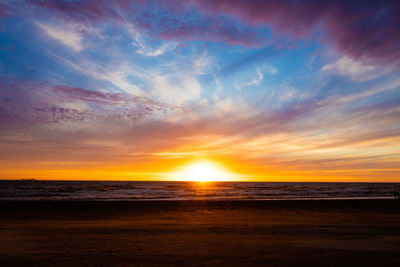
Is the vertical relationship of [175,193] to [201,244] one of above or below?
above

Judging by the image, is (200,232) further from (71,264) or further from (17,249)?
(17,249)

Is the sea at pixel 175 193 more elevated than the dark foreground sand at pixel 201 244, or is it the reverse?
the sea at pixel 175 193

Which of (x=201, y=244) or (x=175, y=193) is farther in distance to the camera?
(x=175, y=193)

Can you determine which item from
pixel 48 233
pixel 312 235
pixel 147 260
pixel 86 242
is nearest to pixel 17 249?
pixel 86 242

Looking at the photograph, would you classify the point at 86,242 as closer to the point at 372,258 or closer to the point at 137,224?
the point at 137,224

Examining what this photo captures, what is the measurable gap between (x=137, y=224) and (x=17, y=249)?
6809 millimetres

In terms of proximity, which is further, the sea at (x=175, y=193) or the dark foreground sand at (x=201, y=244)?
the sea at (x=175, y=193)

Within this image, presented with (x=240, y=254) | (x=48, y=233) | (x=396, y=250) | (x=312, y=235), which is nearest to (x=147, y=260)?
(x=240, y=254)

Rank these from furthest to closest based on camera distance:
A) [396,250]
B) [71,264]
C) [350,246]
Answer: [350,246] → [396,250] → [71,264]

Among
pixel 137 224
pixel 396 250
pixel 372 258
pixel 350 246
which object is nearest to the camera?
pixel 372 258

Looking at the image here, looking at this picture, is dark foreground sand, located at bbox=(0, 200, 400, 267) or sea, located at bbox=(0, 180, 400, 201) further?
sea, located at bbox=(0, 180, 400, 201)

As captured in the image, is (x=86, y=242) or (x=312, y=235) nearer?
(x=86, y=242)

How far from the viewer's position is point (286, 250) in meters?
10.1

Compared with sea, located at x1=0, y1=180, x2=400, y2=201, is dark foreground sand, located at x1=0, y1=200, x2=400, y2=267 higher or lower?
lower
